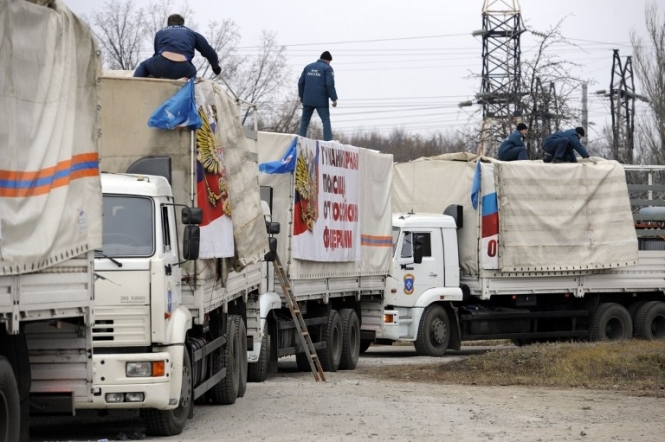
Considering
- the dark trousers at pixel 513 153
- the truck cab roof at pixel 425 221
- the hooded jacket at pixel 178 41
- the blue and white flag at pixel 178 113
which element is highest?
the hooded jacket at pixel 178 41

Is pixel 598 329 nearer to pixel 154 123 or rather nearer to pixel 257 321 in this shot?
pixel 257 321

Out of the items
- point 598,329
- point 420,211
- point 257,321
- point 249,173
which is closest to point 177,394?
point 249,173

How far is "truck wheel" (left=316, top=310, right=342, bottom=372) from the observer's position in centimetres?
2075

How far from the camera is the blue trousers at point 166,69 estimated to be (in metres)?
14.3

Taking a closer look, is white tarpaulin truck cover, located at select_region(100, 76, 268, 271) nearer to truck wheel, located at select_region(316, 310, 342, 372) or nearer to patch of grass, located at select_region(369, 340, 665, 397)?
patch of grass, located at select_region(369, 340, 665, 397)

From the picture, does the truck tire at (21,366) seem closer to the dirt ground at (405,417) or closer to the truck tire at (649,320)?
the dirt ground at (405,417)

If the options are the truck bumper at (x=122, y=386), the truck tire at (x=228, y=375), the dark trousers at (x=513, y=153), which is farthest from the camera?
the dark trousers at (x=513, y=153)

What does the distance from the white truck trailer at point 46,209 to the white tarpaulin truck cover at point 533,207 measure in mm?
15124

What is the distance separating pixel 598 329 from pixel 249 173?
12.7m

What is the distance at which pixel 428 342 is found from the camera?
23406 mm

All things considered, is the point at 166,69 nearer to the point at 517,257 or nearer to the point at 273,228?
the point at 273,228

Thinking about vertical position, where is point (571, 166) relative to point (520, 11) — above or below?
below

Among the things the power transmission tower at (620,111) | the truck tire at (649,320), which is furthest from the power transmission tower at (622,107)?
the truck tire at (649,320)

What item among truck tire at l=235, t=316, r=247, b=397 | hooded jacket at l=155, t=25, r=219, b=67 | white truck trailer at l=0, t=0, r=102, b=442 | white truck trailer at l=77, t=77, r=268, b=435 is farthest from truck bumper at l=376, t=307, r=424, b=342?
white truck trailer at l=0, t=0, r=102, b=442
